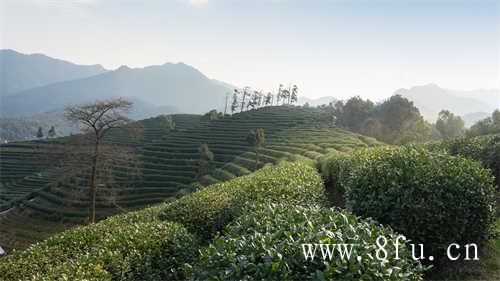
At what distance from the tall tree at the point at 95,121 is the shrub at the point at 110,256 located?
1183 cm

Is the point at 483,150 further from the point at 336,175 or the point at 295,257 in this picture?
the point at 295,257

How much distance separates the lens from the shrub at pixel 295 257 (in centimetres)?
305

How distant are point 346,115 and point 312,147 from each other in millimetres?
38119

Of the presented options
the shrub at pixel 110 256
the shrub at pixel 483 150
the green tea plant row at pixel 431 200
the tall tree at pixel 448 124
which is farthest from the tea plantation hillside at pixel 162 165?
the green tea plant row at pixel 431 200

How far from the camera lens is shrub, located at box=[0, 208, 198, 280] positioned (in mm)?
5071

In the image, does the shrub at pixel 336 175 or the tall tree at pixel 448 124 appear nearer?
the shrub at pixel 336 175

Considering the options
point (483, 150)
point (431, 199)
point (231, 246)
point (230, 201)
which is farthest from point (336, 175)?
point (231, 246)

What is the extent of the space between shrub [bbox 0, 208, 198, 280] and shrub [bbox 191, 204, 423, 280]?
1813mm

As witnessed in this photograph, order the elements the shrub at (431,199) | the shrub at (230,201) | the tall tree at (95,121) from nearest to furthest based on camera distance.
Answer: the shrub at (431,199)
the shrub at (230,201)
the tall tree at (95,121)

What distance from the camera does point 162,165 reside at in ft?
183

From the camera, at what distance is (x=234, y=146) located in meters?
58.3

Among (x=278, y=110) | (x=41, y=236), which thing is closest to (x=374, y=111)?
(x=278, y=110)

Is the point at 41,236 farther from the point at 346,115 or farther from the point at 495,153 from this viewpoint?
the point at 346,115

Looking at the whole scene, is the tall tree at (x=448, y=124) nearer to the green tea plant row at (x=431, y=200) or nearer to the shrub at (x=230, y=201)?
the shrub at (x=230, y=201)
